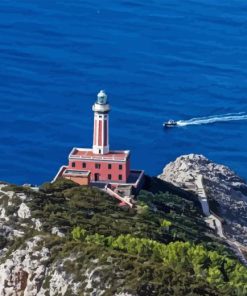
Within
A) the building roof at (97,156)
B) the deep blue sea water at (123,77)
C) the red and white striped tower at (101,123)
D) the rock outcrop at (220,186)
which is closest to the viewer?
the red and white striped tower at (101,123)

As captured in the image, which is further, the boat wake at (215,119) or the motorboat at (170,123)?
the boat wake at (215,119)

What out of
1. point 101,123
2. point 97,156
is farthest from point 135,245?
point 101,123

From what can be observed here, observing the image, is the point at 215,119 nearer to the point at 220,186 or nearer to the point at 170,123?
the point at 170,123

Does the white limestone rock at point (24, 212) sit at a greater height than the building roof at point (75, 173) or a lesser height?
lesser

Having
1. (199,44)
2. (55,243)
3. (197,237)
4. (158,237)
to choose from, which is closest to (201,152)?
(199,44)

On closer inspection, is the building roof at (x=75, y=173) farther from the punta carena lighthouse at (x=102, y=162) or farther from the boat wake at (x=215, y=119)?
the boat wake at (x=215, y=119)

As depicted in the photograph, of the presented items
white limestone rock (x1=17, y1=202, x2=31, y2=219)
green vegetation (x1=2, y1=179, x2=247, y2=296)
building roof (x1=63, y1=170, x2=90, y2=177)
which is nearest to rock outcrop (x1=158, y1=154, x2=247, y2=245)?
green vegetation (x1=2, y1=179, x2=247, y2=296)

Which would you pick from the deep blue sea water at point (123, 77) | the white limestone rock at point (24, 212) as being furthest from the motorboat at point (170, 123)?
the white limestone rock at point (24, 212)

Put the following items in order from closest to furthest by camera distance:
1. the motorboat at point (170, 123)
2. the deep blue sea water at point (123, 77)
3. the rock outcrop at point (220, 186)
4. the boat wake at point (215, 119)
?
the rock outcrop at point (220, 186), the deep blue sea water at point (123, 77), the motorboat at point (170, 123), the boat wake at point (215, 119)
